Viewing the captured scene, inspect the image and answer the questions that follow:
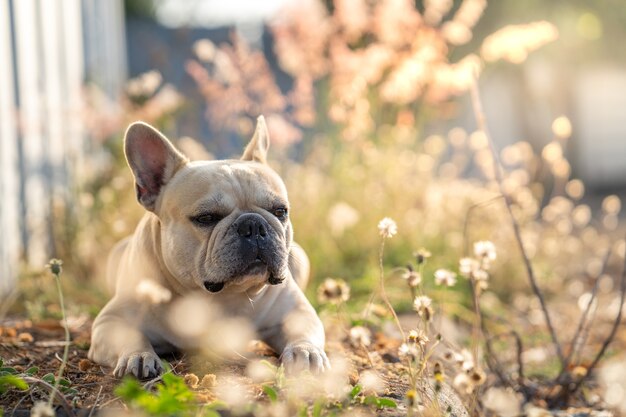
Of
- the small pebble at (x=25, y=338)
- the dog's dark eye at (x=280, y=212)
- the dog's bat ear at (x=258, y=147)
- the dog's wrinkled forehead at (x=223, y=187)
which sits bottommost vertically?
the small pebble at (x=25, y=338)

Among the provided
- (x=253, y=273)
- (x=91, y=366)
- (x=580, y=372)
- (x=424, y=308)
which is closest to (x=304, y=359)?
(x=253, y=273)

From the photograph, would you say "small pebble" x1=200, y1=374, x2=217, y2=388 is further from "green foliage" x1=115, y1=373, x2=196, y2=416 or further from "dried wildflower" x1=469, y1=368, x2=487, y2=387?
"dried wildflower" x1=469, y1=368, x2=487, y2=387

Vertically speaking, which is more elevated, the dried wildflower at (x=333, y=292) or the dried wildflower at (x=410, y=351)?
the dried wildflower at (x=333, y=292)

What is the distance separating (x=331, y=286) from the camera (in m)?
2.76

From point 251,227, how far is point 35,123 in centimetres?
397

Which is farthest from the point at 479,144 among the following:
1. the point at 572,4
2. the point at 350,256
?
the point at 572,4

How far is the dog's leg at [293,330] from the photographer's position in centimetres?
273

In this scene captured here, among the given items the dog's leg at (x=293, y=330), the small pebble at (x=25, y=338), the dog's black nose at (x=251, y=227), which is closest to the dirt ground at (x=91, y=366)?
the small pebble at (x=25, y=338)

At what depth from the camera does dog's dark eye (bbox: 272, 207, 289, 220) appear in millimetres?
3041

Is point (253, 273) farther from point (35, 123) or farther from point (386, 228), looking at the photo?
point (35, 123)

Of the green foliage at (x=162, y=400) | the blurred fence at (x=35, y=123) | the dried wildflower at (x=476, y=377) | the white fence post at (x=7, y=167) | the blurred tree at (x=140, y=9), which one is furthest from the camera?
the blurred tree at (x=140, y=9)

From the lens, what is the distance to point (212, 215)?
2.92 meters

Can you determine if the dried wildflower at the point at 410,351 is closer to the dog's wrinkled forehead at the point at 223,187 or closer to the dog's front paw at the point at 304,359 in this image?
the dog's front paw at the point at 304,359

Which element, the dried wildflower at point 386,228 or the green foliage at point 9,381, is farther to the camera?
the dried wildflower at point 386,228
